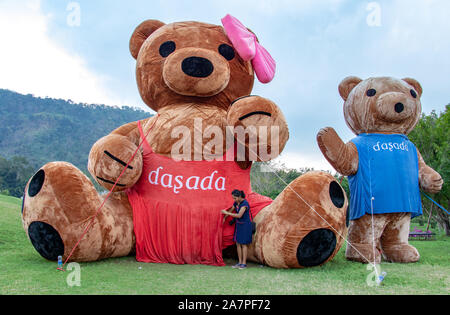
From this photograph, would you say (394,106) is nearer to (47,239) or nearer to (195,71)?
(195,71)

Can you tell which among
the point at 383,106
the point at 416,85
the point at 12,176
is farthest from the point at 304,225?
the point at 12,176

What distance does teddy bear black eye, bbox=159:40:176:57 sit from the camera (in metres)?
4.73

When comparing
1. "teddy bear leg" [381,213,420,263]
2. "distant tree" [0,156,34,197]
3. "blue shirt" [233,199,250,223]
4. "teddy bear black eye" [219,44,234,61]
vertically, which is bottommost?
"distant tree" [0,156,34,197]

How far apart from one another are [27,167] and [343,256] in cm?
2973

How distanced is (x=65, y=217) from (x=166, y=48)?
7.30 feet

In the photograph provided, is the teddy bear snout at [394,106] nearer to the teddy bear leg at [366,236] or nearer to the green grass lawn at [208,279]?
the teddy bear leg at [366,236]

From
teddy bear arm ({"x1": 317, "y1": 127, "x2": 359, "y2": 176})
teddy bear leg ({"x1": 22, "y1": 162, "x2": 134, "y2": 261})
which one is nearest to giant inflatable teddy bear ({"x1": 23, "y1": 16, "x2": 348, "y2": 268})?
teddy bear leg ({"x1": 22, "y1": 162, "x2": 134, "y2": 261})

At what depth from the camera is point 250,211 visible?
4418 mm

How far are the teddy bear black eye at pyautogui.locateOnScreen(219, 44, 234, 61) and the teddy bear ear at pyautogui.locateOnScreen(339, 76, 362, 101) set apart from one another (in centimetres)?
163

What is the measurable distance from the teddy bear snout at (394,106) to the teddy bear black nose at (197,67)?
6.86 ft

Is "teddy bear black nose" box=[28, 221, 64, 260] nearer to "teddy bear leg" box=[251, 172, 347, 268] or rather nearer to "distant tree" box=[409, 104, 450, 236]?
"teddy bear leg" box=[251, 172, 347, 268]

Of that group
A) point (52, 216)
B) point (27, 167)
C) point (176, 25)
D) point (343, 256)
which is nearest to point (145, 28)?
point (176, 25)

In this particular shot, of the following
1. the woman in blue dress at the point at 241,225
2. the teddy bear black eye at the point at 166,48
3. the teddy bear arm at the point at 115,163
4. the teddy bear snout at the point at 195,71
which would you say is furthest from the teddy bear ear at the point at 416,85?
the teddy bear arm at the point at 115,163

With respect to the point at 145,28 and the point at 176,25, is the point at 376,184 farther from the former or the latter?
the point at 145,28
